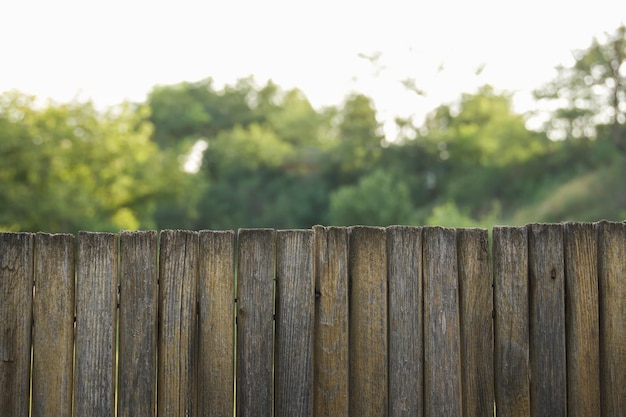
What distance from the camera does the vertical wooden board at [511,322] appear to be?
3.20 meters

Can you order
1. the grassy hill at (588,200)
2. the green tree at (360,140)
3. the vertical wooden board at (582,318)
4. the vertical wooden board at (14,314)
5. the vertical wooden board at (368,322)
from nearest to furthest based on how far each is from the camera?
the vertical wooden board at (14,314), the vertical wooden board at (368,322), the vertical wooden board at (582,318), the grassy hill at (588,200), the green tree at (360,140)

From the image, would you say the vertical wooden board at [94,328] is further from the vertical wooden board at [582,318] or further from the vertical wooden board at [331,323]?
the vertical wooden board at [582,318]

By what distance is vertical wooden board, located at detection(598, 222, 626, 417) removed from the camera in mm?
3260

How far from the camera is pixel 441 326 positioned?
10.4 feet

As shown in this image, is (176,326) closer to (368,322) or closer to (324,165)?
(368,322)

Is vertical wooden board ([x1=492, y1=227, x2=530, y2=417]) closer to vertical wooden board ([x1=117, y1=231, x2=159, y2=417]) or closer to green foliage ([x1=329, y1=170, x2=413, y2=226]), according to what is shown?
vertical wooden board ([x1=117, y1=231, x2=159, y2=417])

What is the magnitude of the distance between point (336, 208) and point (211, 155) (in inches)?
726

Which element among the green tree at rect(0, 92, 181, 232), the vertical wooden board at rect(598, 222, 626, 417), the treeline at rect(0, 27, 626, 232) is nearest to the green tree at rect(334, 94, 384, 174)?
the treeline at rect(0, 27, 626, 232)

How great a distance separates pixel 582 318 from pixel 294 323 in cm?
133

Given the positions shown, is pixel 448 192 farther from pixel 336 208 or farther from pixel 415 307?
pixel 415 307

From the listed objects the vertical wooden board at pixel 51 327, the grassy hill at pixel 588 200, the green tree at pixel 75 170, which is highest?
the green tree at pixel 75 170

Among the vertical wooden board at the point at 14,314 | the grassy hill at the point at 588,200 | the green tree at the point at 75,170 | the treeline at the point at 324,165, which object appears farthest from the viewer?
the green tree at the point at 75,170

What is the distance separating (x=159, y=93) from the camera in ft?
194

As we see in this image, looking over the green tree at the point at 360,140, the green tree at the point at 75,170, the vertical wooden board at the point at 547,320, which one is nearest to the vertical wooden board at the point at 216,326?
the vertical wooden board at the point at 547,320
